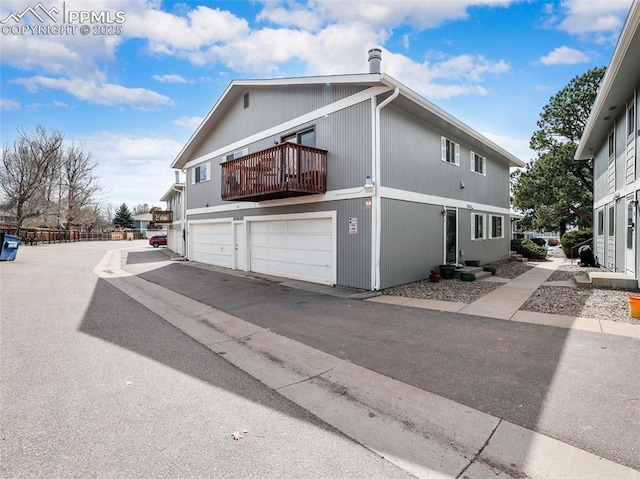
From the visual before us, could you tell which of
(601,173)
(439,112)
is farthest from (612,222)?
(439,112)

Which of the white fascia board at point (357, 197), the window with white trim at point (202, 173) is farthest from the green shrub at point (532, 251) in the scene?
the window with white trim at point (202, 173)

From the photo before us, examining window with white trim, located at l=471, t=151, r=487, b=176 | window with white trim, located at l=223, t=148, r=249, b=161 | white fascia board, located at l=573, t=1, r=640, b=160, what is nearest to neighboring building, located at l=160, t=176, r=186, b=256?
window with white trim, located at l=223, t=148, r=249, b=161

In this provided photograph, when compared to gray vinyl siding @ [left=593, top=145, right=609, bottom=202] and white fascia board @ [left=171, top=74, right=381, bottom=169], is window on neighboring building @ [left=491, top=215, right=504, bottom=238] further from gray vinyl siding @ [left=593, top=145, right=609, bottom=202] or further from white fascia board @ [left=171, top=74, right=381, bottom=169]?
white fascia board @ [left=171, top=74, right=381, bottom=169]

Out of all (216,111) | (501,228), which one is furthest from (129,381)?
(501,228)

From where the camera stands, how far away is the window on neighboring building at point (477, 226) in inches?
548

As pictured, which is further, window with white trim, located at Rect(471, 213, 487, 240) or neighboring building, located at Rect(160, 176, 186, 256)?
neighboring building, located at Rect(160, 176, 186, 256)

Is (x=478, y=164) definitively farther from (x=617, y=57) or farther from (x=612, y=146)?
(x=617, y=57)

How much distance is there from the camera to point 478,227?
569 inches

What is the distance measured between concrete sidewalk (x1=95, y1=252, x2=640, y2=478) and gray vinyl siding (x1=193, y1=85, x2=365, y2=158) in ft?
23.6

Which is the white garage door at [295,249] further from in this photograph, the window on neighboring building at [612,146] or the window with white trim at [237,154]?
the window on neighboring building at [612,146]

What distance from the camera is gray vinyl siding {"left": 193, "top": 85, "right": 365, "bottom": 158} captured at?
10.2 meters

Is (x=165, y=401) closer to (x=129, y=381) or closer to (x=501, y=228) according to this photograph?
(x=129, y=381)

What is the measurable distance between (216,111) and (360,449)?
15.2 m

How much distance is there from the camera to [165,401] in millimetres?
3205
